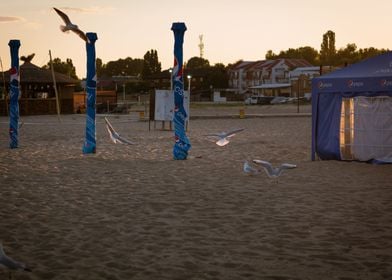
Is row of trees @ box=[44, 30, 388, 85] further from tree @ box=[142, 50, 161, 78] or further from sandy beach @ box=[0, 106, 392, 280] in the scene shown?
sandy beach @ box=[0, 106, 392, 280]

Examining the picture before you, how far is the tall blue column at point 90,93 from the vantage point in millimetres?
14734

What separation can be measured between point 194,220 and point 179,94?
704 cm

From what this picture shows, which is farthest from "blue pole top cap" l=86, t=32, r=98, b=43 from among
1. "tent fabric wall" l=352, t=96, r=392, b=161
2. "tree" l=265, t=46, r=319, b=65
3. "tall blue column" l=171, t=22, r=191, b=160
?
"tree" l=265, t=46, r=319, b=65

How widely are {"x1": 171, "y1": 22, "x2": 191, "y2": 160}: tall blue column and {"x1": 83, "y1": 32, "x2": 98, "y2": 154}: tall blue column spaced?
274cm

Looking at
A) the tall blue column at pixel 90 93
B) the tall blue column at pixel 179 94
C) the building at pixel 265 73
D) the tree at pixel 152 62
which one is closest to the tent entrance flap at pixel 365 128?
the tall blue column at pixel 179 94

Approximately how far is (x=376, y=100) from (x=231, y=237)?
7.73 metres

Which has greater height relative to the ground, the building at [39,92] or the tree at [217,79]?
the tree at [217,79]

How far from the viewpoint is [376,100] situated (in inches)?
482

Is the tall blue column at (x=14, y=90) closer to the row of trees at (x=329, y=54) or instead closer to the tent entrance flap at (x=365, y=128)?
the tent entrance flap at (x=365, y=128)

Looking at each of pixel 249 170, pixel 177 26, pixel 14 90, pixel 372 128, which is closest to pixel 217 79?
pixel 14 90

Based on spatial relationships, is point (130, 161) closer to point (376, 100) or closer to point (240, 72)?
point (376, 100)

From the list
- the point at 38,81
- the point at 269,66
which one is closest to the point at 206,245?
the point at 38,81

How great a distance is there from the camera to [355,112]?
12.6 m

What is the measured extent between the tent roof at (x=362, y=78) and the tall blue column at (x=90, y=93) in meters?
6.43
